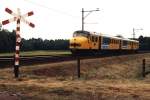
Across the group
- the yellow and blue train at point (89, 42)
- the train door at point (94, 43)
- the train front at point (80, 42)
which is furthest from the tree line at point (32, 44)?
the train front at point (80, 42)

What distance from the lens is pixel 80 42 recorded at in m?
50.2

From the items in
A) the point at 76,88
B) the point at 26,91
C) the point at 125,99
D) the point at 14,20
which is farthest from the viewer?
the point at 14,20

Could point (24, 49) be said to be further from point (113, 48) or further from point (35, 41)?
point (113, 48)

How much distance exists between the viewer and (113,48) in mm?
62688

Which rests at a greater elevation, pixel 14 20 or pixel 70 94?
pixel 14 20

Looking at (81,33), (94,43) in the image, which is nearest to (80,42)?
(81,33)

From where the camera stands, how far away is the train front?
164 ft

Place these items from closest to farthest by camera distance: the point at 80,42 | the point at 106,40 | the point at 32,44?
1. the point at 80,42
2. the point at 106,40
3. the point at 32,44

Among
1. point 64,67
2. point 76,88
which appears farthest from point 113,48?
point 76,88

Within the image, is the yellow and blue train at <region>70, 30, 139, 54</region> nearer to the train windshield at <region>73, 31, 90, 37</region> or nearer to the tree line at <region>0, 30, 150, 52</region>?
the train windshield at <region>73, 31, 90, 37</region>

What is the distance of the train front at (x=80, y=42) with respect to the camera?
5006cm

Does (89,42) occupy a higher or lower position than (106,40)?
lower

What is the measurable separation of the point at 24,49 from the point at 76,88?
83.5 meters

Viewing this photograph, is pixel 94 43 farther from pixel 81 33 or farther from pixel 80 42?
pixel 80 42
